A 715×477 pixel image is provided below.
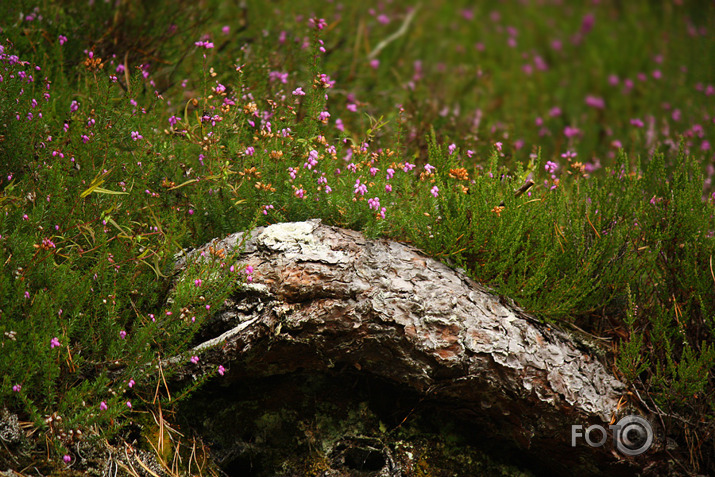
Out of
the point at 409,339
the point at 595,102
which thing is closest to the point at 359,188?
the point at 409,339


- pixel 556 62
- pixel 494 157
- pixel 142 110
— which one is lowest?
pixel 556 62

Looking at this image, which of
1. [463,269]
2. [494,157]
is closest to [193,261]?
[463,269]

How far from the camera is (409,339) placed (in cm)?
244

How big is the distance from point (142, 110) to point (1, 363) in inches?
51.1

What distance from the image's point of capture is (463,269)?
107 inches

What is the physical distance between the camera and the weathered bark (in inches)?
96.2

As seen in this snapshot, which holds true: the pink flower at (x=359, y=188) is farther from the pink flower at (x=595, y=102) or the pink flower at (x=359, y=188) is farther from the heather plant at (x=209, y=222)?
the pink flower at (x=595, y=102)

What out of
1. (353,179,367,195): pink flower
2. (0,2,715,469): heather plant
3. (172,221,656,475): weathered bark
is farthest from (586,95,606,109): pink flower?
(353,179,367,195): pink flower

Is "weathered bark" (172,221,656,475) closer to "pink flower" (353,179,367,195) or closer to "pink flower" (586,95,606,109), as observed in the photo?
"pink flower" (353,179,367,195)

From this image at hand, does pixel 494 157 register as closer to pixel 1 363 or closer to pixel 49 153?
pixel 49 153

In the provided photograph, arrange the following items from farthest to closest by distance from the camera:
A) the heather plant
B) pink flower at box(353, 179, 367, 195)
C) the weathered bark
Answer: pink flower at box(353, 179, 367, 195)
the weathered bark
the heather plant

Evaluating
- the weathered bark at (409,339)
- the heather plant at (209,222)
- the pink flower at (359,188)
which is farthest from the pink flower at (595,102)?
the pink flower at (359,188)

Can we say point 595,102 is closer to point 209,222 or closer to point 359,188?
point 359,188

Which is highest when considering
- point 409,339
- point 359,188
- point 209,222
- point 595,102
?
point 359,188
